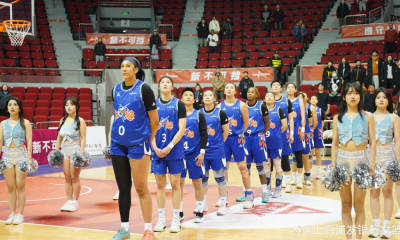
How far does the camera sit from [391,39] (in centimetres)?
1673

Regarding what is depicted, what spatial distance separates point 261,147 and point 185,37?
17.3 meters

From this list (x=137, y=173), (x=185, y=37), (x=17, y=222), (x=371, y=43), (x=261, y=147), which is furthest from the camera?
(x=185, y=37)

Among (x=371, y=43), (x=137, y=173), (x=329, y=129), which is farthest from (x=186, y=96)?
(x=371, y=43)

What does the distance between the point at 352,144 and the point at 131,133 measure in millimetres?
2165

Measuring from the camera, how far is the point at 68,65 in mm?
20547

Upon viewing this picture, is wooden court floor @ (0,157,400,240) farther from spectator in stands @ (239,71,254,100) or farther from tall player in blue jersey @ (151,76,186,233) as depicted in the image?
spectator in stands @ (239,71,254,100)

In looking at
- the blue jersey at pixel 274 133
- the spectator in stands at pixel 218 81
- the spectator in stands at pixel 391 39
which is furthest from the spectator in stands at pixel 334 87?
the blue jersey at pixel 274 133

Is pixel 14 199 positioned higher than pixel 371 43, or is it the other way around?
pixel 371 43

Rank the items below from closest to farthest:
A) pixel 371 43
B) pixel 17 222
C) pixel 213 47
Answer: pixel 17 222, pixel 371 43, pixel 213 47

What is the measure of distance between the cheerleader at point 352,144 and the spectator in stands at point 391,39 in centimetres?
1438

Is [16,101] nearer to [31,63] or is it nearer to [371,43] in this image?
[31,63]

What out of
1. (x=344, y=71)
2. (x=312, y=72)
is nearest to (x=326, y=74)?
(x=344, y=71)

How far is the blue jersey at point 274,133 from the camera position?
7.28 meters

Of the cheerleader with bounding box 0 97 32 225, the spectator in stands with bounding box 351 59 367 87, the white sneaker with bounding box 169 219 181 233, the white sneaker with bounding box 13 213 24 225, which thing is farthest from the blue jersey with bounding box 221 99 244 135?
the spectator in stands with bounding box 351 59 367 87
